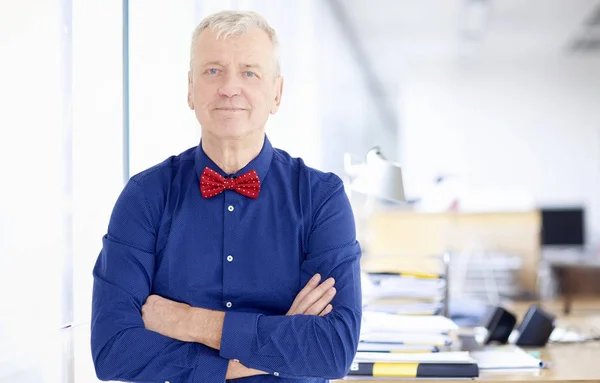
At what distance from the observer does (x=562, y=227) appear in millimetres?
7363

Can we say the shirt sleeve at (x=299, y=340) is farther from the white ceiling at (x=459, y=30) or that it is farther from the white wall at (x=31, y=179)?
the white ceiling at (x=459, y=30)

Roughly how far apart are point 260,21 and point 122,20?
694mm

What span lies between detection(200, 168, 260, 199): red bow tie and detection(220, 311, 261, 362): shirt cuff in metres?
0.29

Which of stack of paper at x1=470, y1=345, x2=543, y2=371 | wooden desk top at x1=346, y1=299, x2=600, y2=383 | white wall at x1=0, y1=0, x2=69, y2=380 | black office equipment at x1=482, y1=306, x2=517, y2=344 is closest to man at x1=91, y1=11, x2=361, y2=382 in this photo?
white wall at x1=0, y1=0, x2=69, y2=380

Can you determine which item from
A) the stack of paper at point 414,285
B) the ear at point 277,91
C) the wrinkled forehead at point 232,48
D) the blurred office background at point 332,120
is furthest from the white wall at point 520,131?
the wrinkled forehead at point 232,48

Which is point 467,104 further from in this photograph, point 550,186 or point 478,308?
point 478,308

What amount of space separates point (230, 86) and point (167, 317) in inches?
20.7

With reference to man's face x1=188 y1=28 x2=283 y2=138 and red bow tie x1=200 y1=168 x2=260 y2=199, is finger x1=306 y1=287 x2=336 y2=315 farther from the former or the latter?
man's face x1=188 y1=28 x2=283 y2=138

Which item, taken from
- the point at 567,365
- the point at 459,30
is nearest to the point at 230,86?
the point at 567,365

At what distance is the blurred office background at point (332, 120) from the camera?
1529mm

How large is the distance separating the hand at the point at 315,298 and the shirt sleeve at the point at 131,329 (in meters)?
0.20

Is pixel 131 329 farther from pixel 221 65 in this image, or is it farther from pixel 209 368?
pixel 221 65

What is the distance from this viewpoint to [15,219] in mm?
1453

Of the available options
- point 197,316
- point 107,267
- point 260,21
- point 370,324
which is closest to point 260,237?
point 197,316
